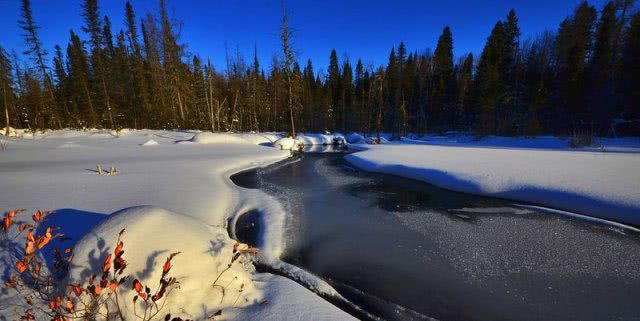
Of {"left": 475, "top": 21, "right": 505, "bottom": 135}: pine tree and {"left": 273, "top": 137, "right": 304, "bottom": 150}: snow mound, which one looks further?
{"left": 475, "top": 21, "right": 505, "bottom": 135}: pine tree

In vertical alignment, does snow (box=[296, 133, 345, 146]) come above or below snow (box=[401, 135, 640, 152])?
above

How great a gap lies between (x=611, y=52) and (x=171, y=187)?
3781 centimetres

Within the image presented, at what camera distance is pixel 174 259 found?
2.47m

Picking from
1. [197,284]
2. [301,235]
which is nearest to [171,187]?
[301,235]

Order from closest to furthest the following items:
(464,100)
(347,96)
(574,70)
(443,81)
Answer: (574,70) → (464,100) → (443,81) → (347,96)

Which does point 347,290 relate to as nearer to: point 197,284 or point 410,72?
point 197,284

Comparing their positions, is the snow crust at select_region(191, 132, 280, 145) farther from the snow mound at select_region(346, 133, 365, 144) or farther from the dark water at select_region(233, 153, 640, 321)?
the dark water at select_region(233, 153, 640, 321)

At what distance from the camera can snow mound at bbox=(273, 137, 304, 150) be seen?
60.5ft

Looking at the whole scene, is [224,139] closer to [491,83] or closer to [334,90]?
[491,83]

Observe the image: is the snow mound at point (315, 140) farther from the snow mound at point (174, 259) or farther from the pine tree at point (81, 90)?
the pine tree at point (81, 90)

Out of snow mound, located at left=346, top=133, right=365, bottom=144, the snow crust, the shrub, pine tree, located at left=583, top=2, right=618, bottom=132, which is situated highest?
pine tree, located at left=583, top=2, right=618, bottom=132

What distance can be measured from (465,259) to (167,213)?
14.9ft

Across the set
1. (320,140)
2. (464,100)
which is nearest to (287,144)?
(320,140)

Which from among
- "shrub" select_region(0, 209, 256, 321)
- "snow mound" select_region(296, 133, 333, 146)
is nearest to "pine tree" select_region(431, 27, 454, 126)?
"snow mound" select_region(296, 133, 333, 146)
